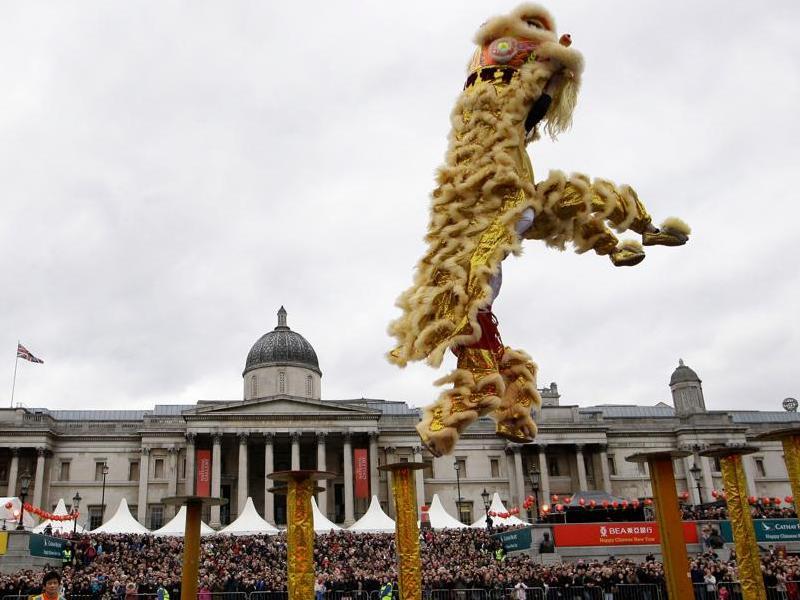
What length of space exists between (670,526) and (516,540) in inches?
903

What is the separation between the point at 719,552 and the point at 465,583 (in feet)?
44.0

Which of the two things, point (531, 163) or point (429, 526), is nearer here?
point (531, 163)

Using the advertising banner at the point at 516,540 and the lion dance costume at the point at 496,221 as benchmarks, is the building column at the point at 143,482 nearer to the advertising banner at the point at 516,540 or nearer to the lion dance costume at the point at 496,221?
the advertising banner at the point at 516,540

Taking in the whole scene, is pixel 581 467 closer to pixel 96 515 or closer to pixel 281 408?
pixel 281 408

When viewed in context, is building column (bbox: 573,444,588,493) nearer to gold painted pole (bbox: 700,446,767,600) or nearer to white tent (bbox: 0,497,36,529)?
white tent (bbox: 0,497,36,529)

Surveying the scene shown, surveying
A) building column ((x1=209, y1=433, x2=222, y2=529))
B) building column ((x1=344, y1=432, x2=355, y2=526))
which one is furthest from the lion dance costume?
building column ((x1=209, y1=433, x2=222, y2=529))

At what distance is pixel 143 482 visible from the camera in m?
59.4

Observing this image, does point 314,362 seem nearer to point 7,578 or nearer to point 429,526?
point 429,526

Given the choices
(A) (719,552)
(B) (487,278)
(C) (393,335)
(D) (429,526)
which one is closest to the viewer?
(B) (487,278)

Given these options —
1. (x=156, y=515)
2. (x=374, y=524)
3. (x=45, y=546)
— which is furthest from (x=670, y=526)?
(x=156, y=515)

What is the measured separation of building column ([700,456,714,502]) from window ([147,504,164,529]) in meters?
46.8

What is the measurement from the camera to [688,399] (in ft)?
234

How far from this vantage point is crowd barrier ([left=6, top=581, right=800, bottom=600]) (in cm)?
2011

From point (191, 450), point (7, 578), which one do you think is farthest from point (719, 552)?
point (191, 450)
